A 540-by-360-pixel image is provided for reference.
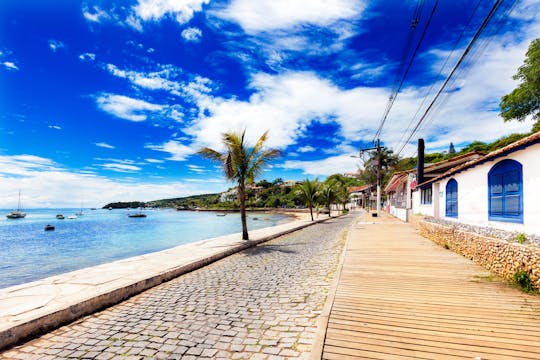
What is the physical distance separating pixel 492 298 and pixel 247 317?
Result: 3956mm

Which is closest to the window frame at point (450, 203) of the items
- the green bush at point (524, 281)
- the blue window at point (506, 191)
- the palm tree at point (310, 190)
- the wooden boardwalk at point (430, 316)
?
the blue window at point (506, 191)

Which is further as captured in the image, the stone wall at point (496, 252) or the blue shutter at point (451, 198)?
the blue shutter at point (451, 198)

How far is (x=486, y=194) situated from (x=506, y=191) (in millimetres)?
1086

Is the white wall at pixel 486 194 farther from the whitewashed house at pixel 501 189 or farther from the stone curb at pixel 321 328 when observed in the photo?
the stone curb at pixel 321 328

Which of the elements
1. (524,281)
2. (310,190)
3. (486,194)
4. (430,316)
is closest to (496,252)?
(524,281)

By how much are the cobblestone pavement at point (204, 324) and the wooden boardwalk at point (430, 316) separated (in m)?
0.49

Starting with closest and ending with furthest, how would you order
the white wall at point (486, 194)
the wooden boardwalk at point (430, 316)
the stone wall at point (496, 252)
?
the wooden boardwalk at point (430, 316)
the stone wall at point (496, 252)
the white wall at point (486, 194)

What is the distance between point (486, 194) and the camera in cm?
813

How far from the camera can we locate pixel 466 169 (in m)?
9.56

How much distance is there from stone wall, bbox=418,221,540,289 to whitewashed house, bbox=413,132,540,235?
3.21 ft

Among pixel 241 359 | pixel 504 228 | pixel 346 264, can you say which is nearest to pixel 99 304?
pixel 241 359

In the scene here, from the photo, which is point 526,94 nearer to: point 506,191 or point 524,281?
point 506,191

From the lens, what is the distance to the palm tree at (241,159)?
12.2 m

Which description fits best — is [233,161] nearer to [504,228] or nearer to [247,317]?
[247,317]
